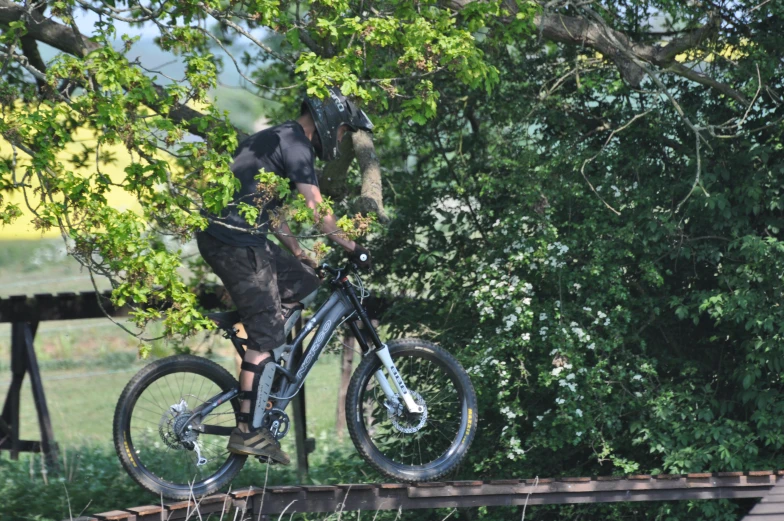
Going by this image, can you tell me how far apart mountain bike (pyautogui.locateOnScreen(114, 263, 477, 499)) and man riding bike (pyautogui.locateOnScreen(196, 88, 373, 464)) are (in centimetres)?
10

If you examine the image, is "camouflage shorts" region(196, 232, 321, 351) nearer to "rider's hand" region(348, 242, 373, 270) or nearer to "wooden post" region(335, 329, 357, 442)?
"rider's hand" region(348, 242, 373, 270)

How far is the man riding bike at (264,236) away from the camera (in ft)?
15.9

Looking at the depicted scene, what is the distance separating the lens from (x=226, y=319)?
5.05 m

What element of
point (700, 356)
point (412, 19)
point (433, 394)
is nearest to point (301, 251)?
point (433, 394)

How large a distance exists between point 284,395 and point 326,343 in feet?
1.15

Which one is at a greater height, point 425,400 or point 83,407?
point 83,407

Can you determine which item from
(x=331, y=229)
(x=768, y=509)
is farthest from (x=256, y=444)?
(x=768, y=509)

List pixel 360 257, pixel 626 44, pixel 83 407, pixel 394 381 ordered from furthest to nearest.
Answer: pixel 83 407 < pixel 626 44 < pixel 394 381 < pixel 360 257

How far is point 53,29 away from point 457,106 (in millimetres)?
3209

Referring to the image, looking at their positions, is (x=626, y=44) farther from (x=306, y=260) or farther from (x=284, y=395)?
(x=284, y=395)

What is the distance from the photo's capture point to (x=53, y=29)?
244 inches

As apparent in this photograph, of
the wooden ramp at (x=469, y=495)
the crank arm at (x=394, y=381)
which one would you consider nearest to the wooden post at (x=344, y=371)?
the wooden ramp at (x=469, y=495)

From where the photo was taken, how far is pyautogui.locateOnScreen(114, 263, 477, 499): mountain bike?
5023 millimetres

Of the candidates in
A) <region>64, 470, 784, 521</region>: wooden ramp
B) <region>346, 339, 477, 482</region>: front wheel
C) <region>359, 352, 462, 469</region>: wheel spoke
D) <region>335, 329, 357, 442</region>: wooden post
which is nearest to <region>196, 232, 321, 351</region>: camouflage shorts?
<region>346, 339, 477, 482</region>: front wheel
